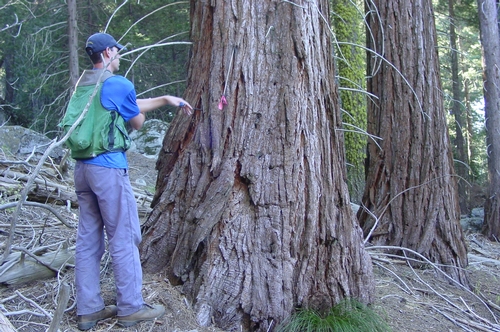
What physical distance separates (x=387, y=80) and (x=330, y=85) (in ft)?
7.45

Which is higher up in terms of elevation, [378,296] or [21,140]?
[21,140]

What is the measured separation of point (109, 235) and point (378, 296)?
251 cm

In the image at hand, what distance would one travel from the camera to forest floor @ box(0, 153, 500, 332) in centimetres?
375

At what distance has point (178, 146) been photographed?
426 cm

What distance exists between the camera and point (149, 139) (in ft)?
59.7

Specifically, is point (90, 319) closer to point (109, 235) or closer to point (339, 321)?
point (109, 235)

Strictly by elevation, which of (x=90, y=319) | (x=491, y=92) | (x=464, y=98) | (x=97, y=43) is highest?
(x=464, y=98)

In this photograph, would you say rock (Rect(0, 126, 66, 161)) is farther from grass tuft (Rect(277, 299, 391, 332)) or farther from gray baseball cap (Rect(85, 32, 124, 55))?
grass tuft (Rect(277, 299, 391, 332))

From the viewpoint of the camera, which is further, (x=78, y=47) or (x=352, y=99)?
(x=78, y=47)

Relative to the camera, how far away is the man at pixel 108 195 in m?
3.56

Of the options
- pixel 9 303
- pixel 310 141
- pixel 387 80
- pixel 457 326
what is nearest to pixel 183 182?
pixel 310 141

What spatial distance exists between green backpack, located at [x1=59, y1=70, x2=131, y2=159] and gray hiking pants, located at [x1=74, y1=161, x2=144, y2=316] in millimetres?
131

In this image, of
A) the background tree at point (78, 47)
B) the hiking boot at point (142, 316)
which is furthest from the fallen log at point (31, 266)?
the background tree at point (78, 47)

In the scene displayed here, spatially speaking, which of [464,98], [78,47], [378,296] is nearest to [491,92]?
[378,296]
